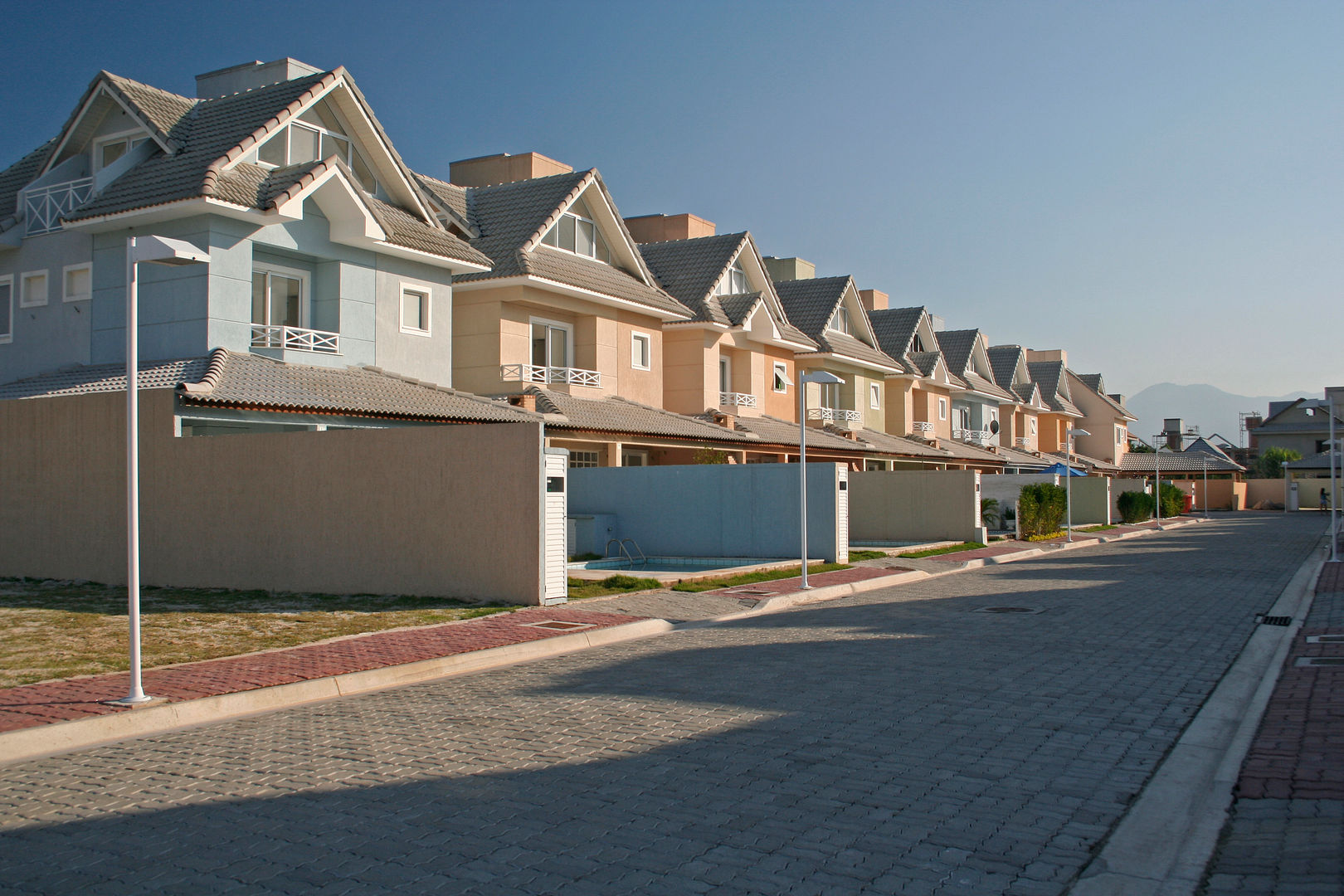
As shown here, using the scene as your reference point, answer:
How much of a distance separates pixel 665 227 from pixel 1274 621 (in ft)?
101

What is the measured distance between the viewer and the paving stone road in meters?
5.15

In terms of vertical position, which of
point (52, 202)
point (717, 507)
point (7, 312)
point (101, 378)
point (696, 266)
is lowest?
point (717, 507)

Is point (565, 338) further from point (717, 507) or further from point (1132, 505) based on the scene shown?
point (1132, 505)

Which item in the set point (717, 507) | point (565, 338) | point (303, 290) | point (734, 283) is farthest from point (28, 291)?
point (734, 283)

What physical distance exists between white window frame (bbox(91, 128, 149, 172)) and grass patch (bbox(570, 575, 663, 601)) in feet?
46.9

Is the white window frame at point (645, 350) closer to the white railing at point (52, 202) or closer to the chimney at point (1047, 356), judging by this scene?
the white railing at point (52, 202)

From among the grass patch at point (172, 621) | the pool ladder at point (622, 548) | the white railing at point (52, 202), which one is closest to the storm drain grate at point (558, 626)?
the grass patch at point (172, 621)

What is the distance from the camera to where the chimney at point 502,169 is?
115 ft

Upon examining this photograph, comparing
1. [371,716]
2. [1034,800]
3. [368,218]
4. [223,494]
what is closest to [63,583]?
[223,494]

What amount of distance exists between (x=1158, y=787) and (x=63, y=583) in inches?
707

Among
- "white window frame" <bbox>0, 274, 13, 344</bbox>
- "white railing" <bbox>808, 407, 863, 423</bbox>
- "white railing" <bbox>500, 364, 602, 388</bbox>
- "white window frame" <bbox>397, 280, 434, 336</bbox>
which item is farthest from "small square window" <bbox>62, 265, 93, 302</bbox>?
"white railing" <bbox>808, 407, 863, 423</bbox>

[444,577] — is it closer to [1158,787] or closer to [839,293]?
[1158,787]

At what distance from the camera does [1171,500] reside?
60.0 meters

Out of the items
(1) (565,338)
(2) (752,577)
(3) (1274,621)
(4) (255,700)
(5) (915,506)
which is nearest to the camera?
(4) (255,700)
